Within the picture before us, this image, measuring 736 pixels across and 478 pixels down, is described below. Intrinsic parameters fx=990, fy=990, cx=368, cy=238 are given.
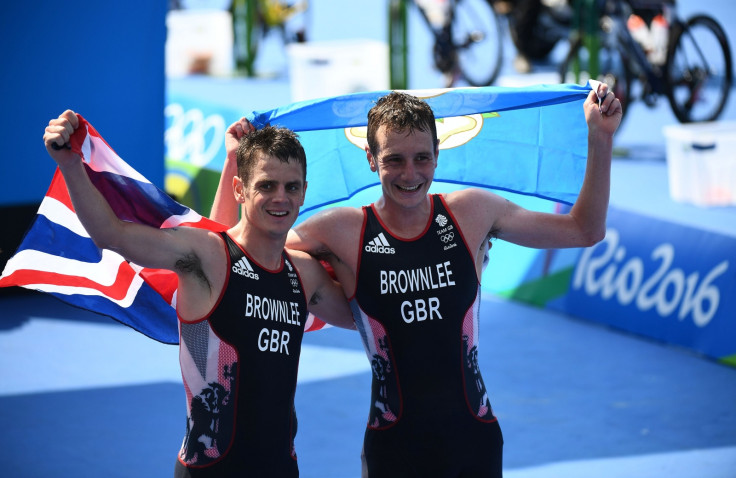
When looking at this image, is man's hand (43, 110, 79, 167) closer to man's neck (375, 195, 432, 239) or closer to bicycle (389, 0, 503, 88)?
man's neck (375, 195, 432, 239)

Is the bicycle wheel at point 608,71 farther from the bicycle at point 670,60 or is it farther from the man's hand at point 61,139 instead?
the man's hand at point 61,139

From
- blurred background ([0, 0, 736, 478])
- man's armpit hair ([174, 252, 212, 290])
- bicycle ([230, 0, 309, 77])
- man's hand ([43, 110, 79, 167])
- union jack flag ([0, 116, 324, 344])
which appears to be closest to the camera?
man's hand ([43, 110, 79, 167])

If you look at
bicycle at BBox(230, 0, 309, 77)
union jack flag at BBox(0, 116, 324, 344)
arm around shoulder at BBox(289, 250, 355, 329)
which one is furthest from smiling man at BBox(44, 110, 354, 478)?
bicycle at BBox(230, 0, 309, 77)

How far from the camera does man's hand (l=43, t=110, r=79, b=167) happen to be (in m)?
2.63

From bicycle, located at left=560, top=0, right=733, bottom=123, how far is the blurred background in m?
0.02

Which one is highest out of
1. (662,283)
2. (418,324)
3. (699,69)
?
(699,69)

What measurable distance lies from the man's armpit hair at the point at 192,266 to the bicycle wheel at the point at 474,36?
978cm

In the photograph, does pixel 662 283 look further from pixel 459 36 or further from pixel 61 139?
pixel 459 36

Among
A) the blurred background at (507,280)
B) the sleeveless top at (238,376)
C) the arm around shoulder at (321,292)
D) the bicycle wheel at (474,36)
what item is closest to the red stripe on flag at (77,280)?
the sleeveless top at (238,376)

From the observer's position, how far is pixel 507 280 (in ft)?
26.3

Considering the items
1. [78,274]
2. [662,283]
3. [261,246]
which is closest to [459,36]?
[662,283]

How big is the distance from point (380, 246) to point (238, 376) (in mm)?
623

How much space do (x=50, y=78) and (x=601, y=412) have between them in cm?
502

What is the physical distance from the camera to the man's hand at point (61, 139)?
8.62 ft
